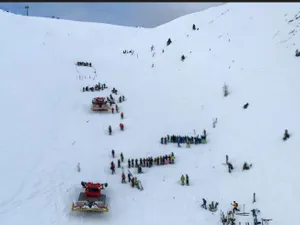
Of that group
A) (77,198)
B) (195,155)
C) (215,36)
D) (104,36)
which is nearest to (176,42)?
(215,36)

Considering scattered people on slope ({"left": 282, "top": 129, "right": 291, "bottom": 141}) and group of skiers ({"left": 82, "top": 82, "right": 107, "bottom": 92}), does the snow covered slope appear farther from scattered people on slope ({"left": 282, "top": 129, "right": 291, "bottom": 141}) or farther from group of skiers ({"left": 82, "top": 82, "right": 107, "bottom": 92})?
group of skiers ({"left": 82, "top": 82, "right": 107, "bottom": 92})

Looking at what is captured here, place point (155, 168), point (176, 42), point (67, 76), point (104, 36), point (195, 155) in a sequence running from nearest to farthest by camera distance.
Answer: point (155, 168) < point (195, 155) < point (67, 76) < point (176, 42) < point (104, 36)

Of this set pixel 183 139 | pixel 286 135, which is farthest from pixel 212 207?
pixel 183 139

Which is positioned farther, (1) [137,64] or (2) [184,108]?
(1) [137,64]

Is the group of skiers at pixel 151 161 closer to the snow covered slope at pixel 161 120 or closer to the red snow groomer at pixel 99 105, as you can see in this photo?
the snow covered slope at pixel 161 120

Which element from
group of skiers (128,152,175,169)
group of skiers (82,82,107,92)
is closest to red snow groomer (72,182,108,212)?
group of skiers (128,152,175,169)

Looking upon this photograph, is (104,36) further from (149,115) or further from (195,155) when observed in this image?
(195,155)

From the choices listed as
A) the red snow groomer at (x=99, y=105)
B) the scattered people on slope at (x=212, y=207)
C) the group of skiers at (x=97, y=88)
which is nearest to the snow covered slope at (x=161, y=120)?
the scattered people on slope at (x=212, y=207)
